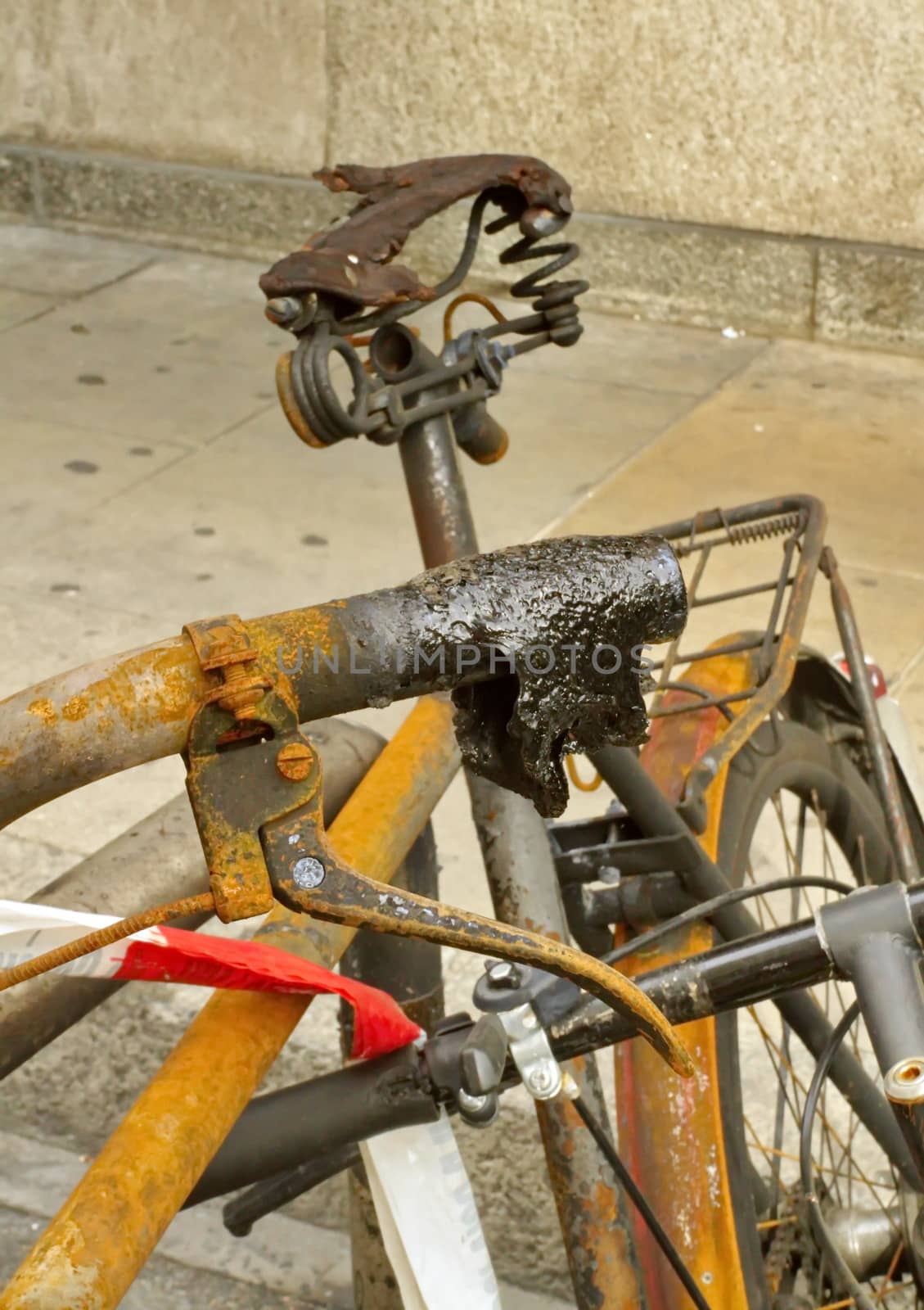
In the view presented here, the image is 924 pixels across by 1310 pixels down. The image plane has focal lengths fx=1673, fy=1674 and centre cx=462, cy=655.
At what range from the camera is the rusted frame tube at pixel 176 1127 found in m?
1.02

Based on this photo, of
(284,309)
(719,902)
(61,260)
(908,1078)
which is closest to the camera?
(908,1078)

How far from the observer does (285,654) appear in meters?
0.86

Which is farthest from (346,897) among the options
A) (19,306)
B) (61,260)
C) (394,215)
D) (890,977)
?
(61,260)

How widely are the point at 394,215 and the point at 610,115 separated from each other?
13.8ft

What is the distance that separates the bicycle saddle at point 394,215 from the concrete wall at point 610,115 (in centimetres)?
378

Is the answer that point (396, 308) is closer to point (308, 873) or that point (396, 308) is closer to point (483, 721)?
point (483, 721)

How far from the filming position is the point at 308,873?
88 centimetres

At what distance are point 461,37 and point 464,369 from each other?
14.5 feet

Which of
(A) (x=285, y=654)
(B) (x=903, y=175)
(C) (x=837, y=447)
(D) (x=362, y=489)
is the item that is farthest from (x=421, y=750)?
(B) (x=903, y=175)

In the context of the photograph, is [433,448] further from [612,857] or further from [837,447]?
[837,447]

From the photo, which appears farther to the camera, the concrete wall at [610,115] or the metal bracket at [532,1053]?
the concrete wall at [610,115]

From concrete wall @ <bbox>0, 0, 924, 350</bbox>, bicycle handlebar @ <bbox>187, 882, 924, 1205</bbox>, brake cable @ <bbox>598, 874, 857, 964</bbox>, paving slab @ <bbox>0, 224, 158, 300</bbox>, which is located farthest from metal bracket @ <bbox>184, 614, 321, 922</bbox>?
paving slab @ <bbox>0, 224, 158, 300</bbox>

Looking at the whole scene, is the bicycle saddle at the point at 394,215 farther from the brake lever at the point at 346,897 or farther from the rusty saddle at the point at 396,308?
the brake lever at the point at 346,897

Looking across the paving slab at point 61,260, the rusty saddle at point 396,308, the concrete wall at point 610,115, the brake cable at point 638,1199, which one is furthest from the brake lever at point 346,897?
the paving slab at point 61,260
